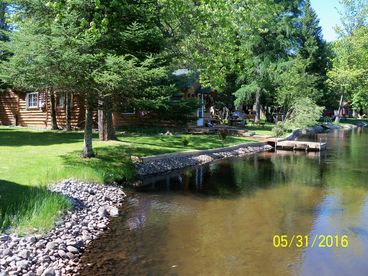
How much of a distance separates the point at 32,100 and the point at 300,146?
1906 centimetres

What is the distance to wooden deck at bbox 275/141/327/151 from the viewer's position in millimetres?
24500

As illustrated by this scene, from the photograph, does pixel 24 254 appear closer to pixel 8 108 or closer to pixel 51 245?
pixel 51 245

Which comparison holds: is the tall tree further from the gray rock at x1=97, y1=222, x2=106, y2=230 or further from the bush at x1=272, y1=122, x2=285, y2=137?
the gray rock at x1=97, y1=222, x2=106, y2=230

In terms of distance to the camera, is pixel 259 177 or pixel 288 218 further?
pixel 259 177

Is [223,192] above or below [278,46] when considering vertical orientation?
below

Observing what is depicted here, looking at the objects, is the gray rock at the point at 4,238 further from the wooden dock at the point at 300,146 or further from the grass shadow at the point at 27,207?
the wooden dock at the point at 300,146

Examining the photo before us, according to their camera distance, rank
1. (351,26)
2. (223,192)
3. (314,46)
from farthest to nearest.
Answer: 1. (351,26)
2. (314,46)
3. (223,192)

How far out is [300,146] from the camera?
24.8 metres

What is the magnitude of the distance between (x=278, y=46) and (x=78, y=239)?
35.0 metres

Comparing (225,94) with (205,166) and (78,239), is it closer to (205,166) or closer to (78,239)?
(205,166)

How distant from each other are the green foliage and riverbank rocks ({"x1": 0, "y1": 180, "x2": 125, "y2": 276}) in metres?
23.1

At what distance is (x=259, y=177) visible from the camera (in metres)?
15.7

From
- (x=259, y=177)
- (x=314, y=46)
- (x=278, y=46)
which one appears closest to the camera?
(x=259, y=177)

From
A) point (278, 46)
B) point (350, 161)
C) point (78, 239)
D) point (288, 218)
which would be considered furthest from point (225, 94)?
point (78, 239)
